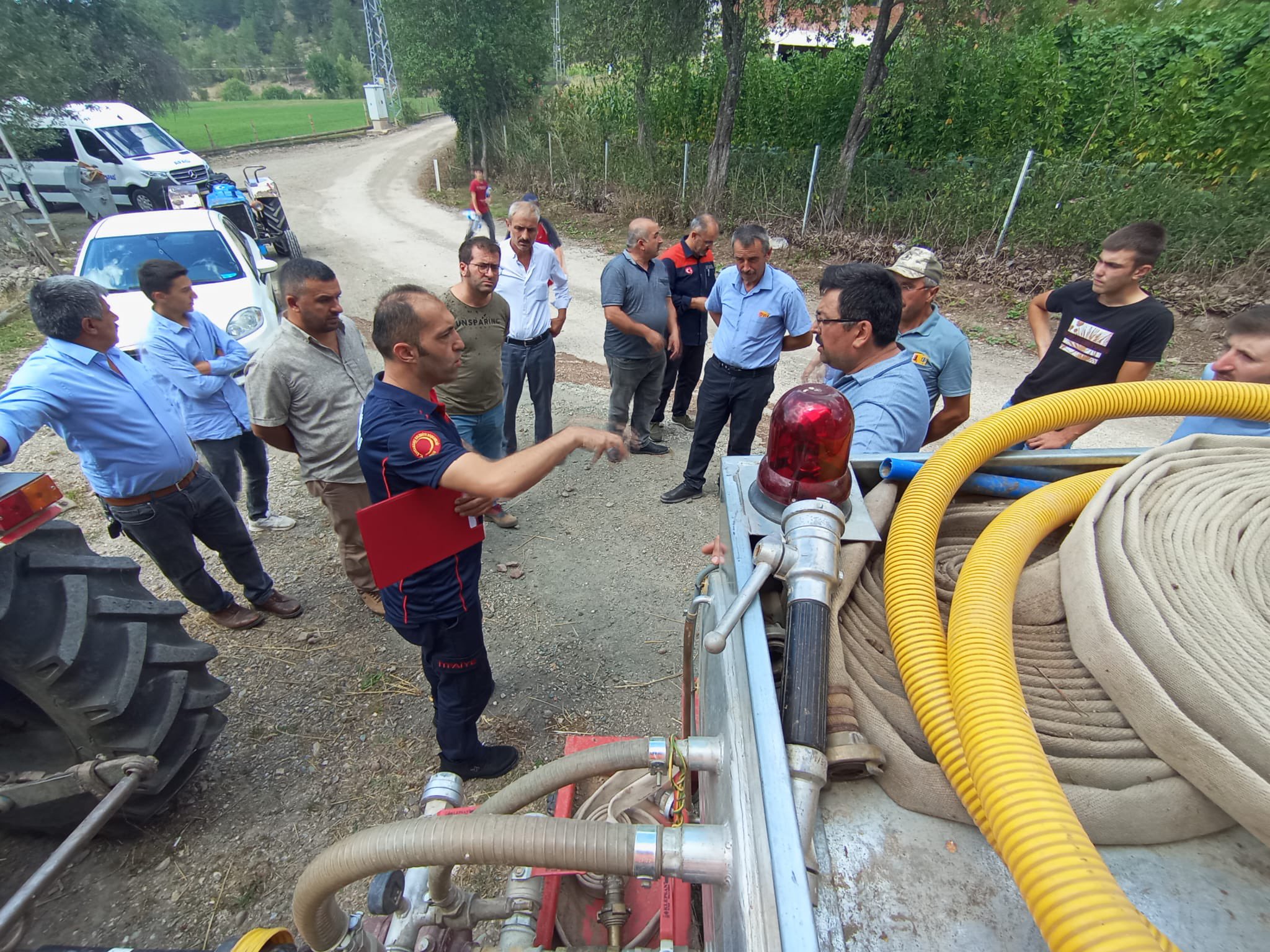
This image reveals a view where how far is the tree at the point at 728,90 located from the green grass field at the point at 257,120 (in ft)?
77.9

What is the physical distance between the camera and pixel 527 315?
4.64 m

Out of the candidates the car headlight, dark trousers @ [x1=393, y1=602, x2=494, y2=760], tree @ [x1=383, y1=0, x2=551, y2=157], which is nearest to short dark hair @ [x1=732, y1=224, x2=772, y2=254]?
dark trousers @ [x1=393, y1=602, x2=494, y2=760]

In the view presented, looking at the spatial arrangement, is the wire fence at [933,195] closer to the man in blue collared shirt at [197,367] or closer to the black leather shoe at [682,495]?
the black leather shoe at [682,495]

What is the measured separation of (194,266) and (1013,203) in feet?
35.3

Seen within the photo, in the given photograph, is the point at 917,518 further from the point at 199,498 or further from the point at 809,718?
the point at 199,498

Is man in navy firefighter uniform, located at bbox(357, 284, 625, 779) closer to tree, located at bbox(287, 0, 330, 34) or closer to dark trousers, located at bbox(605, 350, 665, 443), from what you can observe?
dark trousers, located at bbox(605, 350, 665, 443)

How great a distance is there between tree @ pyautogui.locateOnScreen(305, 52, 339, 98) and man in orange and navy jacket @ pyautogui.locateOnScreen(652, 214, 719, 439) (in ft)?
215

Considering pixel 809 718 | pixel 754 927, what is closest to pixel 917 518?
pixel 809 718

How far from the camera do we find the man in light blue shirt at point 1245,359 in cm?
263

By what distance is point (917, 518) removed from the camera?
1451mm

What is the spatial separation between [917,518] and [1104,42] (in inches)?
533

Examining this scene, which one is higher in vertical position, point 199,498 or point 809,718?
point 809,718

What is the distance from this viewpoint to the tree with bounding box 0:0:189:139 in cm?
1073

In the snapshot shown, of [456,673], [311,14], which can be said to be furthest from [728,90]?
[311,14]
